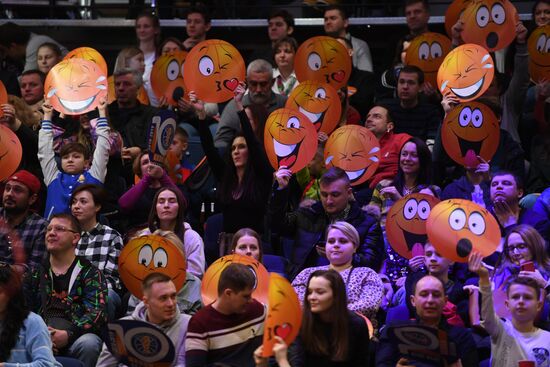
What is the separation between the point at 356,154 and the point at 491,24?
182cm

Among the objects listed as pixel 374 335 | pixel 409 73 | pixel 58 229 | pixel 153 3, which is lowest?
pixel 374 335

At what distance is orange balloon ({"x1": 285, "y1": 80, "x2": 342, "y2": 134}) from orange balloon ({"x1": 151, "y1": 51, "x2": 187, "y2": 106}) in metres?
1.11

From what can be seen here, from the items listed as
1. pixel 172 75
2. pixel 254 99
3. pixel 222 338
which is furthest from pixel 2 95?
pixel 222 338

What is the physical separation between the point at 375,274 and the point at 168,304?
4.73 feet

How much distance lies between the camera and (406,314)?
25.8ft

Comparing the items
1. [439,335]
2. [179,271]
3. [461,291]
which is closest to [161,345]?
[179,271]

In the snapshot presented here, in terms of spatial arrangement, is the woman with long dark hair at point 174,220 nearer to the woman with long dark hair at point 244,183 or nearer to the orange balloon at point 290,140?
the woman with long dark hair at point 244,183

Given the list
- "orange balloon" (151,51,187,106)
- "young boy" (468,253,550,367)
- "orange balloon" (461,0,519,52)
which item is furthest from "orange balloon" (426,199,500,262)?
"orange balloon" (151,51,187,106)

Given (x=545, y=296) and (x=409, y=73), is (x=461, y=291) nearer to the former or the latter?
(x=545, y=296)

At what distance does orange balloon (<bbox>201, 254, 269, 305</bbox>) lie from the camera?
24.6ft

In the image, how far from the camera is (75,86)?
9.76 meters

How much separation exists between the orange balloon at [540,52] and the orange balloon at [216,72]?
2359 mm

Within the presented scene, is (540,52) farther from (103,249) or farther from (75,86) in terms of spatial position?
(103,249)

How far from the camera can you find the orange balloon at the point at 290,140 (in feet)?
29.6
